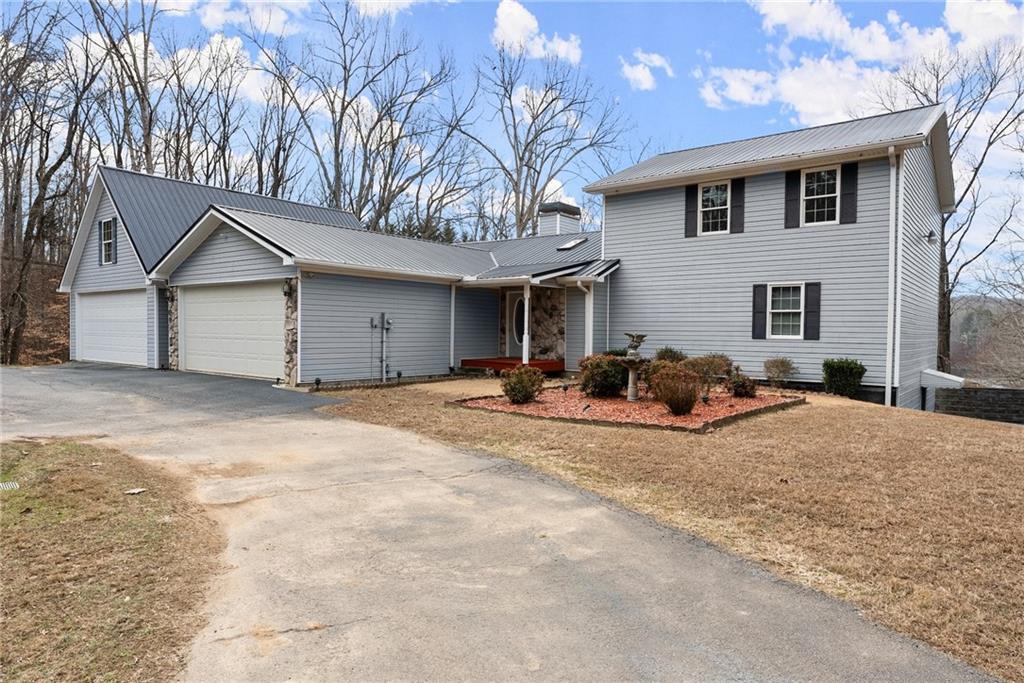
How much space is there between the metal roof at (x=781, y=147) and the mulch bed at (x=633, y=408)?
5.42 m

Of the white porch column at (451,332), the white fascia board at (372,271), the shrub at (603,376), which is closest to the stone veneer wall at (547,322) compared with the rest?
the white porch column at (451,332)

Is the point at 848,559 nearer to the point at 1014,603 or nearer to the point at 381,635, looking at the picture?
the point at 1014,603

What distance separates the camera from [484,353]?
1791 cm

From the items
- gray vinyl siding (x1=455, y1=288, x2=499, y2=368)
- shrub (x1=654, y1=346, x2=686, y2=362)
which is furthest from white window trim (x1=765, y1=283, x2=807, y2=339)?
gray vinyl siding (x1=455, y1=288, x2=499, y2=368)

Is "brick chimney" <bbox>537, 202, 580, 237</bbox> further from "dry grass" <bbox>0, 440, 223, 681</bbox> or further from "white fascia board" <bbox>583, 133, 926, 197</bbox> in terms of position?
"dry grass" <bbox>0, 440, 223, 681</bbox>

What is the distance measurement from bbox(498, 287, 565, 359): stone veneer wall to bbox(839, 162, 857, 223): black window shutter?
6.70 metres

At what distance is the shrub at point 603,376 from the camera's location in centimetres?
1123

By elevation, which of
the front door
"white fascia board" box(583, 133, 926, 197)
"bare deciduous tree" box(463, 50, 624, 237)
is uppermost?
"bare deciduous tree" box(463, 50, 624, 237)

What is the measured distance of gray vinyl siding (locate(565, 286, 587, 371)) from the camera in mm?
16469

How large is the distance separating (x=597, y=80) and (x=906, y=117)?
60.4 feet

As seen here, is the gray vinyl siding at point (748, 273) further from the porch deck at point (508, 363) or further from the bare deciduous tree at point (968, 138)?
the bare deciduous tree at point (968, 138)

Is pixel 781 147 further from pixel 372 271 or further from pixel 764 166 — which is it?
pixel 372 271

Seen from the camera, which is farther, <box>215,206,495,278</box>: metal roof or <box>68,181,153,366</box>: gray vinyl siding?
<box>68,181,153,366</box>: gray vinyl siding

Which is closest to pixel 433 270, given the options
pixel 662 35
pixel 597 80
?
pixel 662 35
